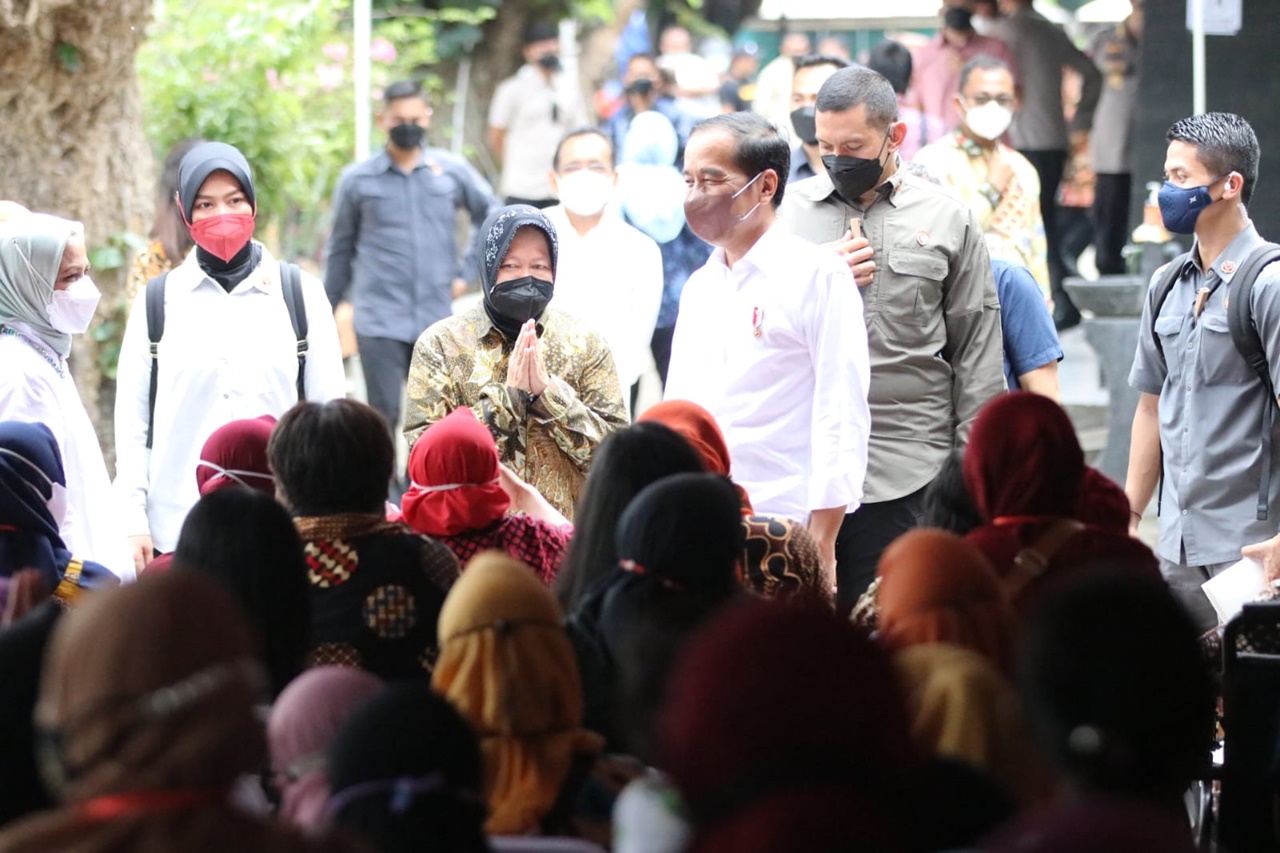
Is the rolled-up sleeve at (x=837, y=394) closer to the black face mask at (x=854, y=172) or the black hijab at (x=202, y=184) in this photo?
the black face mask at (x=854, y=172)

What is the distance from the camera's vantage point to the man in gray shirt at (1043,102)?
11.1 metres

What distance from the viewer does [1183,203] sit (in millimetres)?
5383

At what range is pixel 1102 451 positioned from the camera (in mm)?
9953

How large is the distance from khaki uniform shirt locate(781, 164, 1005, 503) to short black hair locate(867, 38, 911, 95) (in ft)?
14.4

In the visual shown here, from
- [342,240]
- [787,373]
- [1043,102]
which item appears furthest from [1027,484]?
[1043,102]

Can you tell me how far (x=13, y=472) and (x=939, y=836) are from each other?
8.20 feet

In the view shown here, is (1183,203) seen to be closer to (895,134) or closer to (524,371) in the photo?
(895,134)

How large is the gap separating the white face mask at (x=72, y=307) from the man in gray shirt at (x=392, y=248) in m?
3.56

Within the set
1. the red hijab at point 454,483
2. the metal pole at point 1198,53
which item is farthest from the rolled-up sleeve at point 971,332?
the metal pole at point 1198,53

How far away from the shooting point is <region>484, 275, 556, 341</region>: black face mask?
17.4ft

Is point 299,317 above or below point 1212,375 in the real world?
above

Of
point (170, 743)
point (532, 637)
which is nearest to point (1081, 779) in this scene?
point (532, 637)

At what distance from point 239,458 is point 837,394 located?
5.28 ft

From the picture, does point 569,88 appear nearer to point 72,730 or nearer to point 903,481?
point 903,481
